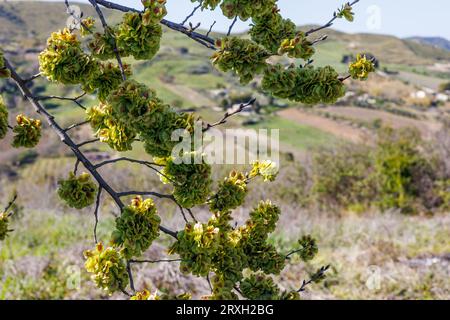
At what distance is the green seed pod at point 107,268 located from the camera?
2086 mm

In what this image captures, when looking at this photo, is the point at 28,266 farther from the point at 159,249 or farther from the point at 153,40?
the point at 153,40

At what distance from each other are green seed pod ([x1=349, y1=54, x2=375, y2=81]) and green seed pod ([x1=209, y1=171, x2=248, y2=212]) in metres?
0.83

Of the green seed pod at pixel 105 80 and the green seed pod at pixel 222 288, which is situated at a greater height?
the green seed pod at pixel 105 80

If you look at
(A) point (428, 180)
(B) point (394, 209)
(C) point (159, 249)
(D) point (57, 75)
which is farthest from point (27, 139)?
(A) point (428, 180)

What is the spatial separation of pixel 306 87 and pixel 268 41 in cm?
32

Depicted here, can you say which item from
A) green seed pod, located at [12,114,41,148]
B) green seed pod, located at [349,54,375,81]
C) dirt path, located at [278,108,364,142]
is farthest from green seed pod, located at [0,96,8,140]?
dirt path, located at [278,108,364,142]

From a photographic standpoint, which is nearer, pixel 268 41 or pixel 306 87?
pixel 306 87

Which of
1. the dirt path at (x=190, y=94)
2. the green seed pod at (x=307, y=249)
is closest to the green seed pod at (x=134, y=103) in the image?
the green seed pod at (x=307, y=249)

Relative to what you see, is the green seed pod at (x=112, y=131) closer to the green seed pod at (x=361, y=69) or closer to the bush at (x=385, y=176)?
the green seed pod at (x=361, y=69)

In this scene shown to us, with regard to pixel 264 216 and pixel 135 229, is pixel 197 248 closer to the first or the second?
pixel 135 229

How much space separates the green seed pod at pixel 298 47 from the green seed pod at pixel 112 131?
0.77 m

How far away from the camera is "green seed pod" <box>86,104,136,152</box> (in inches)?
79.9

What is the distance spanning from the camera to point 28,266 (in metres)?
7.14

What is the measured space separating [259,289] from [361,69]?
3.96ft
